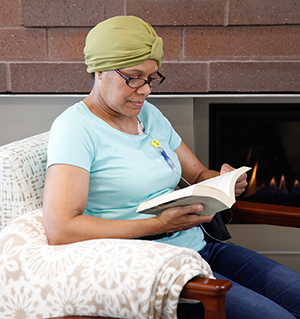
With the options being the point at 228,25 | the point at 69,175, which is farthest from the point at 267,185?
the point at 69,175

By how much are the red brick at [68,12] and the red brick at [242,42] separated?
33 centimetres

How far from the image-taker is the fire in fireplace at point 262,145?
1.74 meters

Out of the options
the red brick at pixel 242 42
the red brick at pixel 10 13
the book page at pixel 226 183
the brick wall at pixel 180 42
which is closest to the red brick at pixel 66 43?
the brick wall at pixel 180 42

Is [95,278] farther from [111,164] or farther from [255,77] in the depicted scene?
[255,77]

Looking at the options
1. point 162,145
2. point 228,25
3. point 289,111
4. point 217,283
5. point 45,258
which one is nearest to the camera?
point 217,283

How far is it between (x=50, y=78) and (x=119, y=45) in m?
0.65

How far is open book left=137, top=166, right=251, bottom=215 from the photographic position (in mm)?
825

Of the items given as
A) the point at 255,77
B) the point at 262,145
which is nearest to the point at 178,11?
the point at 255,77

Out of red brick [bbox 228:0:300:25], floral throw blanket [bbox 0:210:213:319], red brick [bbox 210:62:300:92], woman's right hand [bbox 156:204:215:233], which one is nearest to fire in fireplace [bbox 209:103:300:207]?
red brick [bbox 210:62:300:92]

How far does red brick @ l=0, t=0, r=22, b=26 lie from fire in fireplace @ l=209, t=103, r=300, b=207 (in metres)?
0.92

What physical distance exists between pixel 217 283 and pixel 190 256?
0.09m

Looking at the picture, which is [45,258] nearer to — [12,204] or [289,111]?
[12,204]

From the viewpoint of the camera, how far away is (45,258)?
2.66 feet

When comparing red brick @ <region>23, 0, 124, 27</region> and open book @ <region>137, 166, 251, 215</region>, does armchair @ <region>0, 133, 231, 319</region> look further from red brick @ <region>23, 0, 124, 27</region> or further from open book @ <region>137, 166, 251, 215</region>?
red brick @ <region>23, 0, 124, 27</region>
